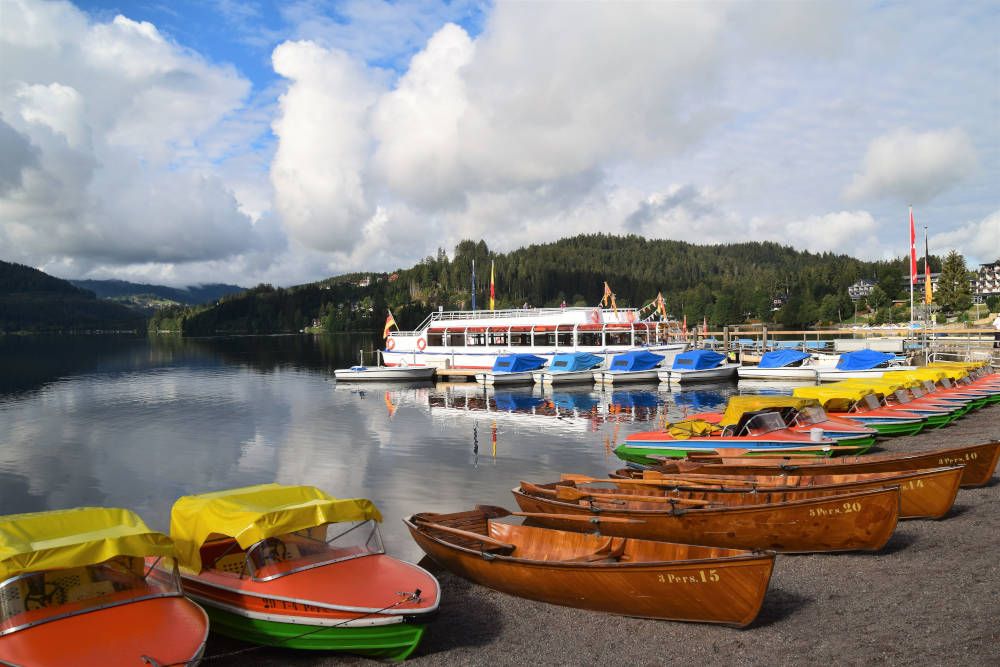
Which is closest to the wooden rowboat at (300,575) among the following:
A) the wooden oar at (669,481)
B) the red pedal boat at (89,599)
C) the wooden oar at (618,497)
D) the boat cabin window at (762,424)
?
the red pedal boat at (89,599)

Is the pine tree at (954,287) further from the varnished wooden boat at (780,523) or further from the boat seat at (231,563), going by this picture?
the boat seat at (231,563)

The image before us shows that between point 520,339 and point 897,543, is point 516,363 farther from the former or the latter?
point 897,543

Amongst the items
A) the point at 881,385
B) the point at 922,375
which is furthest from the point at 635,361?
the point at 881,385

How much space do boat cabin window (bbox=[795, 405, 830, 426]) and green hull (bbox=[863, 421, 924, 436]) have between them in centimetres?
382

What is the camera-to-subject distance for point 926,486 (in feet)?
49.5

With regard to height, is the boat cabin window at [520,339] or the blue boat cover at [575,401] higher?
the boat cabin window at [520,339]

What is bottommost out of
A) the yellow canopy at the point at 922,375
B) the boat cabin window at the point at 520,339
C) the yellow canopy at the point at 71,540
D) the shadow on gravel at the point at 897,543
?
the shadow on gravel at the point at 897,543

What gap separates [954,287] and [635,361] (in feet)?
248

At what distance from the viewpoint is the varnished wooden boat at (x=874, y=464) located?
1655 cm

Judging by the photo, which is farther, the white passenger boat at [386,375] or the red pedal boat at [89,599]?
the white passenger boat at [386,375]

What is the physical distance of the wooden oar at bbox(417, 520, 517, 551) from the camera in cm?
1302

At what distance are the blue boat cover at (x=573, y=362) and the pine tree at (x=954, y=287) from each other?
74.6 metres

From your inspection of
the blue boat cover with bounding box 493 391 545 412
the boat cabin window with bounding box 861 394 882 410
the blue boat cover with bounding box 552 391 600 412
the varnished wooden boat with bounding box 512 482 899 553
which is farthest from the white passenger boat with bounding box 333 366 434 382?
the varnished wooden boat with bounding box 512 482 899 553

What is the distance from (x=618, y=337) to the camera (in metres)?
64.9
